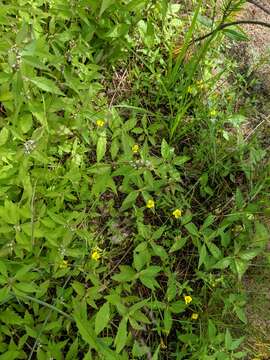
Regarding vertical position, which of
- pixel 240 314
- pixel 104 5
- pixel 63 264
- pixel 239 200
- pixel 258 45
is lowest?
pixel 240 314

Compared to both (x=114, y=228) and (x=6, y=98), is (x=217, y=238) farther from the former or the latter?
(x=6, y=98)

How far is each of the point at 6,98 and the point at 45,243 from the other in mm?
590

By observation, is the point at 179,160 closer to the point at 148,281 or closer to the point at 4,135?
the point at 148,281

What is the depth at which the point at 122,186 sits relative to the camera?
220cm

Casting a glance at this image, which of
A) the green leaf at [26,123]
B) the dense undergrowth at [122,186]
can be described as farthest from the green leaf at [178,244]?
the green leaf at [26,123]

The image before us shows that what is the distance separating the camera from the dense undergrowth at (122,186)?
185 cm

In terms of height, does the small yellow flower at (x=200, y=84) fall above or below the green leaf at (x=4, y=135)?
above

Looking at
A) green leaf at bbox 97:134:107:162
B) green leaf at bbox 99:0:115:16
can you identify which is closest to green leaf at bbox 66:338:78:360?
green leaf at bbox 97:134:107:162

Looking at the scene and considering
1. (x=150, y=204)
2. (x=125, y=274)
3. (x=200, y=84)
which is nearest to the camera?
(x=125, y=274)

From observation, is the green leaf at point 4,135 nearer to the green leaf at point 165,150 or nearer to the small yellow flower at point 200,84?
the green leaf at point 165,150

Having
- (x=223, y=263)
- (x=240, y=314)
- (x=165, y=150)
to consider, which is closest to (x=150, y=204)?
(x=165, y=150)

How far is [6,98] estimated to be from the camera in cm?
193

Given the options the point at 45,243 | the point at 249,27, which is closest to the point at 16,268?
the point at 45,243

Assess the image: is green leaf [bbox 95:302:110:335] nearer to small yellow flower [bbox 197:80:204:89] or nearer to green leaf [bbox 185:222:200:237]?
green leaf [bbox 185:222:200:237]
